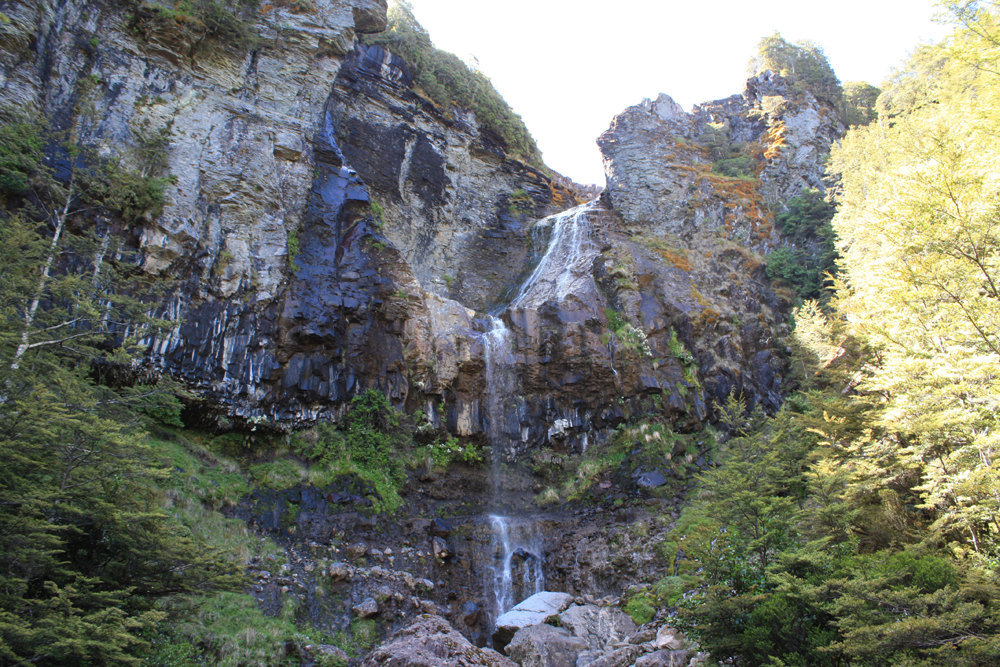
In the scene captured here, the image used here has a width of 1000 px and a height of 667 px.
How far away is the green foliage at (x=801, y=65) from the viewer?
123ft

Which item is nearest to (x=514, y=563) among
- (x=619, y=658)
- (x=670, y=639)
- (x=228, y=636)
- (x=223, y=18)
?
(x=619, y=658)

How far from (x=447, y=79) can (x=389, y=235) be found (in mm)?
10180

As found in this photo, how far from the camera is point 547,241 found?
92.7 ft

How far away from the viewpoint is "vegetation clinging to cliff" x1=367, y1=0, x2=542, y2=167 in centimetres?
2719

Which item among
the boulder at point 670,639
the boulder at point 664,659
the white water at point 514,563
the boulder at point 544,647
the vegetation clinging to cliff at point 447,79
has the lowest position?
the boulder at point 544,647

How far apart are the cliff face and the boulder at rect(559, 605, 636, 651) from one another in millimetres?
8433

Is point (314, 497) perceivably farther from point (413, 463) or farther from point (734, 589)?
point (734, 589)

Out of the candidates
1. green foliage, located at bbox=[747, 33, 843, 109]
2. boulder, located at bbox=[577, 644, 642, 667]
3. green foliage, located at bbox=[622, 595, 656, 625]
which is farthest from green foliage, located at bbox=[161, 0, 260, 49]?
green foliage, located at bbox=[747, 33, 843, 109]

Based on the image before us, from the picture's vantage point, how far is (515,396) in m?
21.8

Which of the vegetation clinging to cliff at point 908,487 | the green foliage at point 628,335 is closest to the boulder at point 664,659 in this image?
the vegetation clinging to cliff at point 908,487

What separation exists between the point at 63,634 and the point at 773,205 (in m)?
36.1

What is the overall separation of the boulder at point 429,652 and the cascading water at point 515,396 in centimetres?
481

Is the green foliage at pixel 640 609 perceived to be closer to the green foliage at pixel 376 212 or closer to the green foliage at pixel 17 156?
the green foliage at pixel 376 212

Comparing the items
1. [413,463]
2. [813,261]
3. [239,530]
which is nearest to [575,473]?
[413,463]
